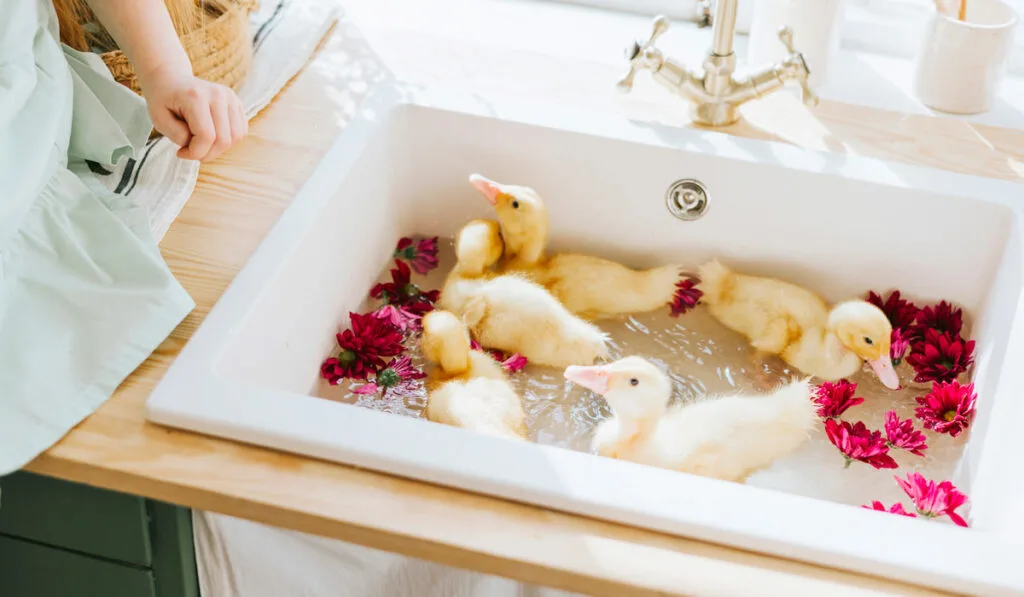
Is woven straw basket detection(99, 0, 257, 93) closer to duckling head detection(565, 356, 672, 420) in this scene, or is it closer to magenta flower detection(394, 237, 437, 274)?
magenta flower detection(394, 237, 437, 274)

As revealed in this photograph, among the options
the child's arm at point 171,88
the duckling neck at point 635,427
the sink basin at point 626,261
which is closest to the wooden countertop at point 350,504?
the sink basin at point 626,261

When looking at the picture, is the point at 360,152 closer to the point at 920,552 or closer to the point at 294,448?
the point at 294,448

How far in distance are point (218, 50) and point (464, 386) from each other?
0.49m

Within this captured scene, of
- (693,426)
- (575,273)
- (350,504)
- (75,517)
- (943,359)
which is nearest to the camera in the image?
(350,504)

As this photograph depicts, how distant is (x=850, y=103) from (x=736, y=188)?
0.23 m

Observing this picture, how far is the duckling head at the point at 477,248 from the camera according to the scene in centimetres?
112

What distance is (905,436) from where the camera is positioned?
0.97 meters

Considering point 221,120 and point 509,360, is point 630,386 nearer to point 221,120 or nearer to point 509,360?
point 509,360

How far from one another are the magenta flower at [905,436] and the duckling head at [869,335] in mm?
56

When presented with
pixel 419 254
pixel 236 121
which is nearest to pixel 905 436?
pixel 419 254

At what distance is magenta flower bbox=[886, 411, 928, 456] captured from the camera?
0.96 m

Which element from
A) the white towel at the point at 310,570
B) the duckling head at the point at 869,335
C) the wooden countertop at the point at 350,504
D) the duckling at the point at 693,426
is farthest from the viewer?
the duckling head at the point at 869,335

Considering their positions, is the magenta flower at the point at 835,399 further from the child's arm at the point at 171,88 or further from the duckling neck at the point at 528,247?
the child's arm at the point at 171,88

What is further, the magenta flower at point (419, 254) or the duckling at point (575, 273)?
the magenta flower at point (419, 254)
